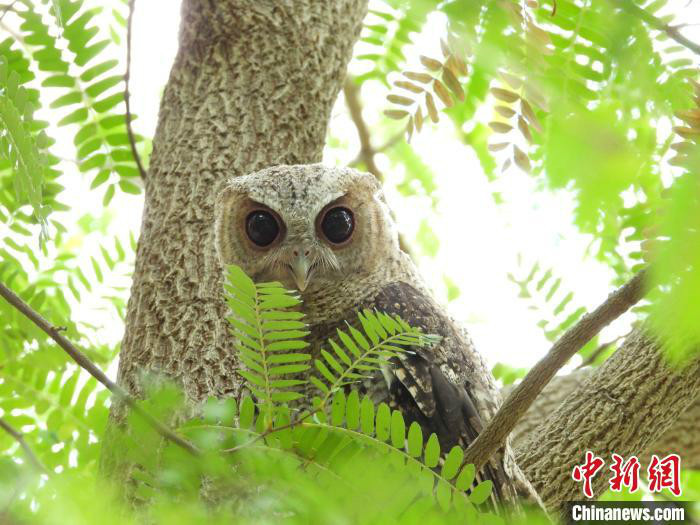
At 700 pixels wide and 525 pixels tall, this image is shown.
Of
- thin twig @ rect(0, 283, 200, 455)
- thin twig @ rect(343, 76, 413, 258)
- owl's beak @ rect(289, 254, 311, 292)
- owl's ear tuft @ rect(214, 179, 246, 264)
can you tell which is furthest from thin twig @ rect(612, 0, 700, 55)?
thin twig @ rect(343, 76, 413, 258)

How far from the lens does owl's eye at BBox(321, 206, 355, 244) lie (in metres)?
2.77

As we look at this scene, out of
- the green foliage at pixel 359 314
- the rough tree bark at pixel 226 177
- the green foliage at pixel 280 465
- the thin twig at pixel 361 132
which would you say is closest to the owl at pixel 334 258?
the rough tree bark at pixel 226 177

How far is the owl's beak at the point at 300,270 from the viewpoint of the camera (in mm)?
2625

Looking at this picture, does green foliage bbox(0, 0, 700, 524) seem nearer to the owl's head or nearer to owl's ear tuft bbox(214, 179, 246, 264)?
the owl's head

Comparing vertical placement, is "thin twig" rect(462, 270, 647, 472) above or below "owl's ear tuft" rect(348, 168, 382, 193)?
below

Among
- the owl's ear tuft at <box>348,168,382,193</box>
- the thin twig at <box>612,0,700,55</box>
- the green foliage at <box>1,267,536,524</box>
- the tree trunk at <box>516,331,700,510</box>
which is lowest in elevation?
the green foliage at <box>1,267,536,524</box>

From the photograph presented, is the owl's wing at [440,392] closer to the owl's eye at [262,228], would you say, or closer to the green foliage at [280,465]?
the owl's eye at [262,228]

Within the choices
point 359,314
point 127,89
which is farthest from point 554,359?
point 127,89

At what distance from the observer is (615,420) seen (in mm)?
2660

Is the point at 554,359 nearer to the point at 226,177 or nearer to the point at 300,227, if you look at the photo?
the point at 300,227

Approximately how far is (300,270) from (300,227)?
0.17 meters

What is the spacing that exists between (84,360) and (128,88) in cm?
214

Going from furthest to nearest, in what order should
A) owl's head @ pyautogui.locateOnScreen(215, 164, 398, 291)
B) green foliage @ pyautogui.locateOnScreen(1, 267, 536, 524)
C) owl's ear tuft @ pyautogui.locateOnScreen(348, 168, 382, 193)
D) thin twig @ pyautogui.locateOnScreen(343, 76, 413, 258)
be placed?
thin twig @ pyautogui.locateOnScreen(343, 76, 413, 258), owl's ear tuft @ pyautogui.locateOnScreen(348, 168, 382, 193), owl's head @ pyautogui.locateOnScreen(215, 164, 398, 291), green foliage @ pyautogui.locateOnScreen(1, 267, 536, 524)

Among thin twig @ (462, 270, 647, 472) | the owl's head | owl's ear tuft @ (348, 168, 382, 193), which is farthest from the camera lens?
owl's ear tuft @ (348, 168, 382, 193)
